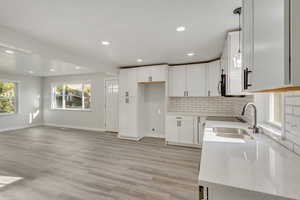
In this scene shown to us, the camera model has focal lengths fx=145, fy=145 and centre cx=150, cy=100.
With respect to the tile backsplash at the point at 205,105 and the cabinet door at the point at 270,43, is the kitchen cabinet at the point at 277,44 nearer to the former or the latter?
the cabinet door at the point at 270,43

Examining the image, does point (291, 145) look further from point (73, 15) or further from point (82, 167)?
point (82, 167)

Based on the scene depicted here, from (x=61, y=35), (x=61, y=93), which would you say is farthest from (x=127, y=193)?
(x=61, y=93)

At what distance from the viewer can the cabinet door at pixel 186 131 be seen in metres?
3.99

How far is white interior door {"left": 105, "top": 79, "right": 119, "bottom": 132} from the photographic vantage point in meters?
5.70

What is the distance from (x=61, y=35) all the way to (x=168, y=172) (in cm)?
297

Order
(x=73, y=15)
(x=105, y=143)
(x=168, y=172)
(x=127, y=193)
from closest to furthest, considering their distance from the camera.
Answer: (x=73, y=15) → (x=127, y=193) → (x=168, y=172) → (x=105, y=143)

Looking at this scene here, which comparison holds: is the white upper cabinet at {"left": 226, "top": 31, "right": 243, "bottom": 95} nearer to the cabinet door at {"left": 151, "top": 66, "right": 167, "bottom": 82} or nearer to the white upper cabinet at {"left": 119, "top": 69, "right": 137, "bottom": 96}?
the cabinet door at {"left": 151, "top": 66, "right": 167, "bottom": 82}

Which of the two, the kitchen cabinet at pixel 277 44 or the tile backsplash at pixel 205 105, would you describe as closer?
the kitchen cabinet at pixel 277 44

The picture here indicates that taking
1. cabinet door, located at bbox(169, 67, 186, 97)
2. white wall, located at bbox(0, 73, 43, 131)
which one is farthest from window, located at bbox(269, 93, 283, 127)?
white wall, located at bbox(0, 73, 43, 131)

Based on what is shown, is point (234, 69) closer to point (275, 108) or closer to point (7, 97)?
point (275, 108)

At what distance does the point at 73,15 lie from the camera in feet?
5.93

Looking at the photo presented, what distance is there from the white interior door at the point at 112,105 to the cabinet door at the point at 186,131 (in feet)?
8.83

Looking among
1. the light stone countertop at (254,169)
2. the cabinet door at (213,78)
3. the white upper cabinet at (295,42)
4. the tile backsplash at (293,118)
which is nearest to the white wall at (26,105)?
the cabinet door at (213,78)

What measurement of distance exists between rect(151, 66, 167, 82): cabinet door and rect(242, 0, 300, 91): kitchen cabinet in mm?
3374
